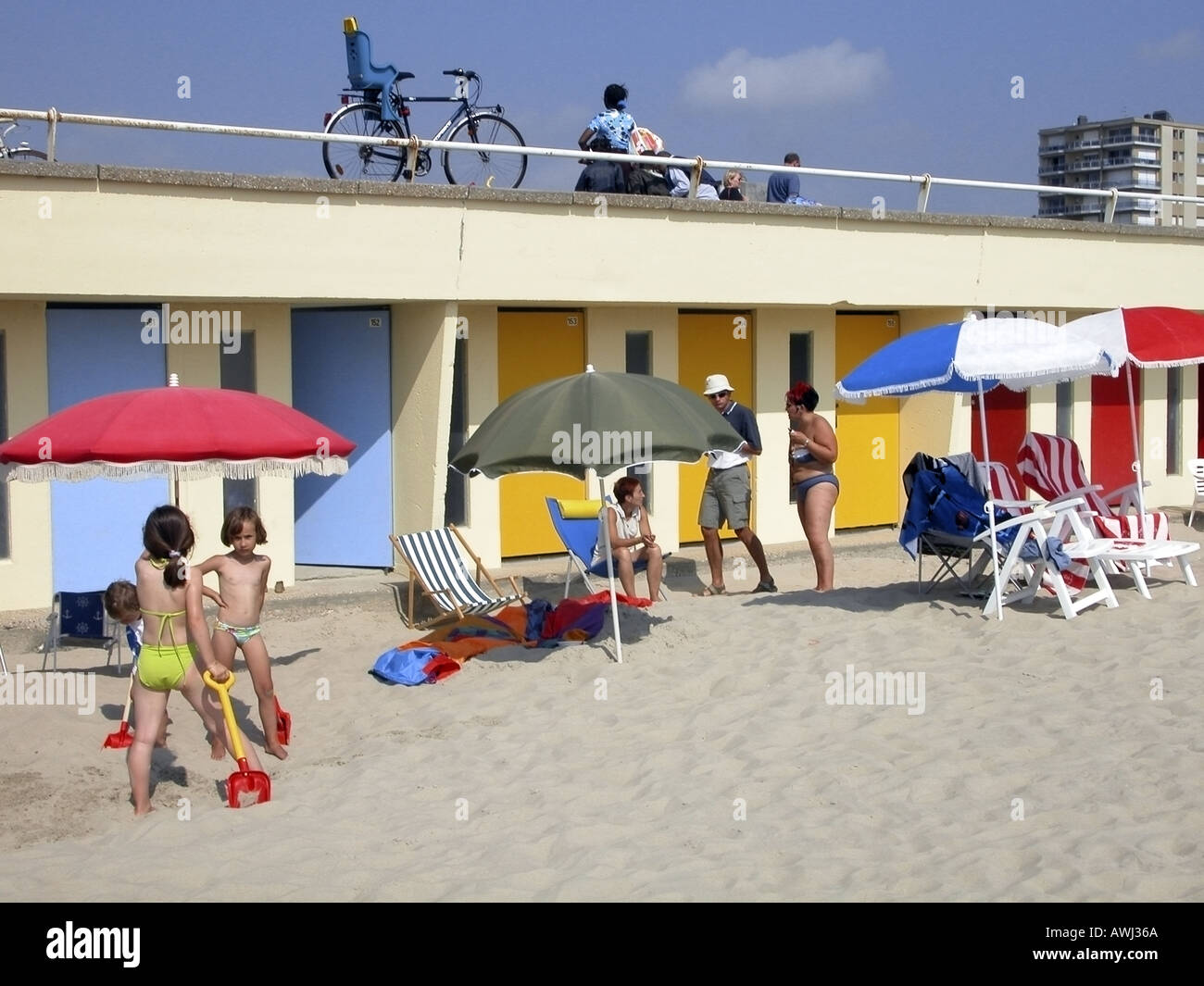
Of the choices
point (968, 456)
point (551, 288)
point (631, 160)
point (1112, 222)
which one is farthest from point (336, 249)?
point (1112, 222)

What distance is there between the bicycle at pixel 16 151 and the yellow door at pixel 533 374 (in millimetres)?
4283

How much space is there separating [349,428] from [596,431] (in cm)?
471

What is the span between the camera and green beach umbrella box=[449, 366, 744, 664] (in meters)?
8.40

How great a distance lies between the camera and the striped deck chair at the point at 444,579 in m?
10.5

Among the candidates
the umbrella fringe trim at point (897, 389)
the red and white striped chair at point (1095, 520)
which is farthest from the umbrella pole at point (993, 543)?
the red and white striped chair at point (1095, 520)

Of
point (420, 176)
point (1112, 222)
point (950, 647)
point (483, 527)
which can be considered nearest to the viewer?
point (950, 647)

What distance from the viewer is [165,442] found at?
7652 mm

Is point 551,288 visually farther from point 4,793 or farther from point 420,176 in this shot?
point 4,793

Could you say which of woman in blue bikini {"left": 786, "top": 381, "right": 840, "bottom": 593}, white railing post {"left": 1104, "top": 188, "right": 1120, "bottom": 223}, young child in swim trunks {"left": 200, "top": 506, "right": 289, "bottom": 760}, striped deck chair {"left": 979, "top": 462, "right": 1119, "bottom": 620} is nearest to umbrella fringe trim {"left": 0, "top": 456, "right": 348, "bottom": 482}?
young child in swim trunks {"left": 200, "top": 506, "right": 289, "bottom": 760}

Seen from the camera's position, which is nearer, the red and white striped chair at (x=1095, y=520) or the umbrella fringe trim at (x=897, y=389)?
the umbrella fringe trim at (x=897, y=389)

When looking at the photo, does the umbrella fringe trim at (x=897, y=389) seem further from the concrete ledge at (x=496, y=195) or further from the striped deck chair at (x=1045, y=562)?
the concrete ledge at (x=496, y=195)

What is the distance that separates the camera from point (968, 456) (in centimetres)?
1041

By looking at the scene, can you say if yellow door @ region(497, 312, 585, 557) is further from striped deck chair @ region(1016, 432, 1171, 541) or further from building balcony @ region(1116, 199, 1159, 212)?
building balcony @ region(1116, 199, 1159, 212)

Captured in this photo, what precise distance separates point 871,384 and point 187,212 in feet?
17.2
